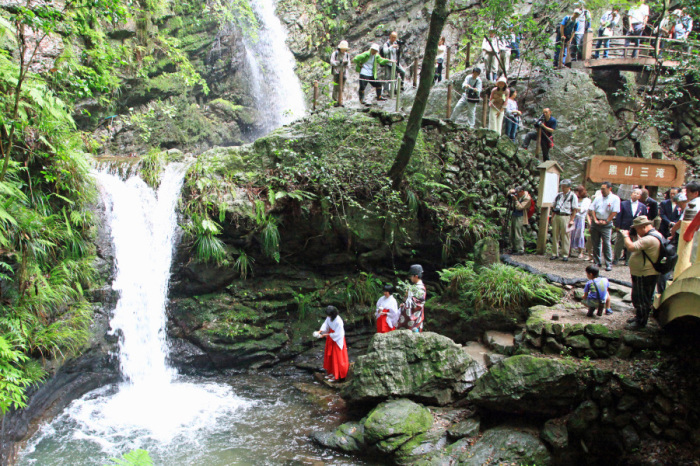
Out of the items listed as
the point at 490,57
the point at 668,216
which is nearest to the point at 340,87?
the point at 490,57

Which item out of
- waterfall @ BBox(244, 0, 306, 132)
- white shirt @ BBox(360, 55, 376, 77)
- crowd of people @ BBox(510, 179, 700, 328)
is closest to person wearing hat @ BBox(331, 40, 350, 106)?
white shirt @ BBox(360, 55, 376, 77)

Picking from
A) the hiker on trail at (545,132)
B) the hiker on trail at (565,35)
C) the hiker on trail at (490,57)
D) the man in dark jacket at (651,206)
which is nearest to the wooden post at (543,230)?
the man in dark jacket at (651,206)

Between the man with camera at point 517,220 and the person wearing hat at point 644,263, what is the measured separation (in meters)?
5.23

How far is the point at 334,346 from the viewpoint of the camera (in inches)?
342

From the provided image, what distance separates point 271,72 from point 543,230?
1356 cm

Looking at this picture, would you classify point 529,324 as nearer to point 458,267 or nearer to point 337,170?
point 458,267

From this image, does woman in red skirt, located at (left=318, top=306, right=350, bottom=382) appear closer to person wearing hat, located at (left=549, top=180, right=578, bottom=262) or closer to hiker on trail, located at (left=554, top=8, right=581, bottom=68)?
person wearing hat, located at (left=549, top=180, right=578, bottom=262)

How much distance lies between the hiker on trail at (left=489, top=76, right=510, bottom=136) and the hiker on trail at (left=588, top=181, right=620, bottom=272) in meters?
4.43

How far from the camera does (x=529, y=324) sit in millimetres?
7184

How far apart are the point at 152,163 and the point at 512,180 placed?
387 inches

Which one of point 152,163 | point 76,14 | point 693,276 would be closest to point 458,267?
point 693,276

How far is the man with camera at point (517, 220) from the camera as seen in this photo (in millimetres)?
11266

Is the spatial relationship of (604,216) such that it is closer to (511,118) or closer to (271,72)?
(511,118)

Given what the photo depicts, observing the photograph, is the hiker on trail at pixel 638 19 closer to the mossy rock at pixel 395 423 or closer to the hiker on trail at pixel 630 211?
the hiker on trail at pixel 630 211
